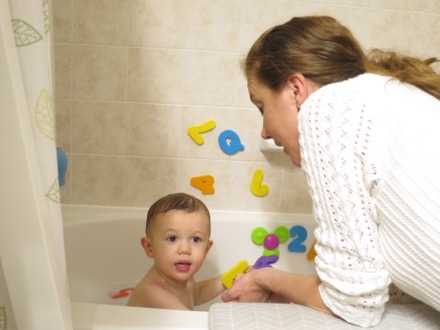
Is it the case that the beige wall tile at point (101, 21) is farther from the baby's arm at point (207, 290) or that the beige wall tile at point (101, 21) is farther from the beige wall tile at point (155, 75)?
the baby's arm at point (207, 290)

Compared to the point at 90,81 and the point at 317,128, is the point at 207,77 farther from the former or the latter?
the point at 317,128

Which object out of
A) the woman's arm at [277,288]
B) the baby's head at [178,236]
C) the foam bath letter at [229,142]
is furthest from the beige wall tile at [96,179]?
the woman's arm at [277,288]

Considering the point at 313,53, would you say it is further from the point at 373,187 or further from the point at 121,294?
the point at 121,294

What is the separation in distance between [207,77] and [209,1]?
0.25m

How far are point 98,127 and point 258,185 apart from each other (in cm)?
60

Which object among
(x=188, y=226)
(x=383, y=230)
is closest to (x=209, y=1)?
(x=188, y=226)

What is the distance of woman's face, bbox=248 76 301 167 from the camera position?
1045 millimetres

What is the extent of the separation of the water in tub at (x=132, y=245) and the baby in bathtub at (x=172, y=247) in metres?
0.31

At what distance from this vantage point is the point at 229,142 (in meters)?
1.83

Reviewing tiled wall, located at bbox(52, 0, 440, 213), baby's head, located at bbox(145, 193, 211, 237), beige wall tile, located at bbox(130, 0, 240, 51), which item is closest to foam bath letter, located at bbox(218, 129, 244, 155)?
tiled wall, located at bbox(52, 0, 440, 213)

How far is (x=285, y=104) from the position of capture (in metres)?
1.05

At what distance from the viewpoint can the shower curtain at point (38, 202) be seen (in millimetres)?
653

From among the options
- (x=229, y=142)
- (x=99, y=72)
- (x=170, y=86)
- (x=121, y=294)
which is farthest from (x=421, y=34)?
(x=121, y=294)

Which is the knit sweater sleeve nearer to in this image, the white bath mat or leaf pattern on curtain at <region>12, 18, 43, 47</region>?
the white bath mat
